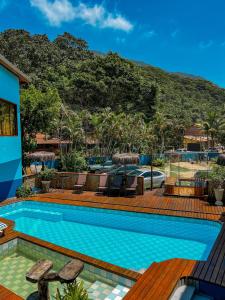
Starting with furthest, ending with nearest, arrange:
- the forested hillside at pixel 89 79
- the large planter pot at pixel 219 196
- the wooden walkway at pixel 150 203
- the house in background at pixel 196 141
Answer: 1. the house in background at pixel 196 141
2. the forested hillside at pixel 89 79
3. the large planter pot at pixel 219 196
4. the wooden walkway at pixel 150 203

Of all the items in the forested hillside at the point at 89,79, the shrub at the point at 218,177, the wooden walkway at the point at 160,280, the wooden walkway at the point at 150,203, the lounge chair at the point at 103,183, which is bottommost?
the wooden walkway at the point at 150,203

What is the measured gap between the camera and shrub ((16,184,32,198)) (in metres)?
14.4

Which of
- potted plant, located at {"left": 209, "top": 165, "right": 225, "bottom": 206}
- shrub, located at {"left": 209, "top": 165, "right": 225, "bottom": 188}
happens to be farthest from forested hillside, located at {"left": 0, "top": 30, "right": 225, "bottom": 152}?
potted plant, located at {"left": 209, "top": 165, "right": 225, "bottom": 206}

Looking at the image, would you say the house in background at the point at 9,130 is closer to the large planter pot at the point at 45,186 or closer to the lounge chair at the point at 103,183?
the large planter pot at the point at 45,186

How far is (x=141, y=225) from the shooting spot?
10.7m

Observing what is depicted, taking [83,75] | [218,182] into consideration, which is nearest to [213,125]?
[83,75]

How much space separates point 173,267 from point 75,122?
2009 centimetres

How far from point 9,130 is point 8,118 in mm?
595

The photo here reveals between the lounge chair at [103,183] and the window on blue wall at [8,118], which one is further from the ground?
the window on blue wall at [8,118]

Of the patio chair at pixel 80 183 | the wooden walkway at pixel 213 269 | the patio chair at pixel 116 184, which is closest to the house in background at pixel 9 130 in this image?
the patio chair at pixel 80 183

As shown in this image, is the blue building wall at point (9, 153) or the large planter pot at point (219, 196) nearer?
the large planter pot at point (219, 196)

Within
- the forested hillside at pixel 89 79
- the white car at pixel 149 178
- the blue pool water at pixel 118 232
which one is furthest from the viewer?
the forested hillside at pixel 89 79

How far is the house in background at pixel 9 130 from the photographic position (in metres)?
12.6

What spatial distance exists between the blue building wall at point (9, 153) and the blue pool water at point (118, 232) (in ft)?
4.52
